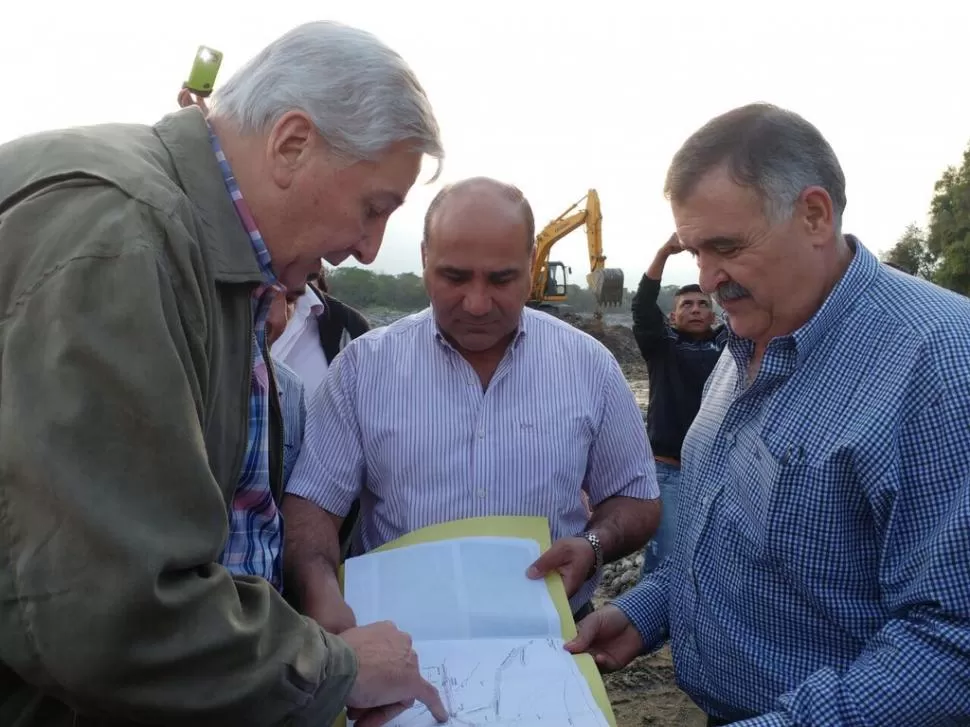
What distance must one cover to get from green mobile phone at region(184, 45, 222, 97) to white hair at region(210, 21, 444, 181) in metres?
0.93

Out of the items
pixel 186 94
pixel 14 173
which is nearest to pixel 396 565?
pixel 14 173

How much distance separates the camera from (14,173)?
1.34 metres

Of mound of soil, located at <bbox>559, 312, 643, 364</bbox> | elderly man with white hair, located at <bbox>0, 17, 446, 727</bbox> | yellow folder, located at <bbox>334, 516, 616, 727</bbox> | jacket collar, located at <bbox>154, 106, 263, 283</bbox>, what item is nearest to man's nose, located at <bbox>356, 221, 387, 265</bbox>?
elderly man with white hair, located at <bbox>0, 17, 446, 727</bbox>

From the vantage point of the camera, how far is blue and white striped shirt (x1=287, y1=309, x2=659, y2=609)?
2635 mm

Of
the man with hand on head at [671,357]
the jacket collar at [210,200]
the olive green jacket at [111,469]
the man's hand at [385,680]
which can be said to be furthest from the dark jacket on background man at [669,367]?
the olive green jacket at [111,469]

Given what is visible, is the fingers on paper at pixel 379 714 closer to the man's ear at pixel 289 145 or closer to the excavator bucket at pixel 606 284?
the man's ear at pixel 289 145

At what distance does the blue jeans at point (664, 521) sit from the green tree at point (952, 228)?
93.5ft

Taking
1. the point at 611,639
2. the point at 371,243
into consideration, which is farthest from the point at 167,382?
the point at 611,639

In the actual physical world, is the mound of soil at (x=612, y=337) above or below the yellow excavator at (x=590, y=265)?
below

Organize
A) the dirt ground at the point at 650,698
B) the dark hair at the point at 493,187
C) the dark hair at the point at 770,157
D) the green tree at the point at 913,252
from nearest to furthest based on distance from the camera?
the dark hair at the point at 770,157 < the dark hair at the point at 493,187 < the dirt ground at the point at 650,698 < the green tree at the point at 913,252

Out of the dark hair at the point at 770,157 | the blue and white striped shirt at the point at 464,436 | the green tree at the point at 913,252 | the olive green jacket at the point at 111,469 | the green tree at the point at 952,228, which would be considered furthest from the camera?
the green tree at the point at 913,252

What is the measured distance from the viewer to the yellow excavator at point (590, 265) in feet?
74.4

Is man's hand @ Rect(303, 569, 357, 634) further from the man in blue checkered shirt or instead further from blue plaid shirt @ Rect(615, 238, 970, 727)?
blue plaid shirt @ Rect(615, 238, 970, 727)

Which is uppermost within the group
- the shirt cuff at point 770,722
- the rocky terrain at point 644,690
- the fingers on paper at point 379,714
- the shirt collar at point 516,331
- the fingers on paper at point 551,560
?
the shirt collar at point 516,331
